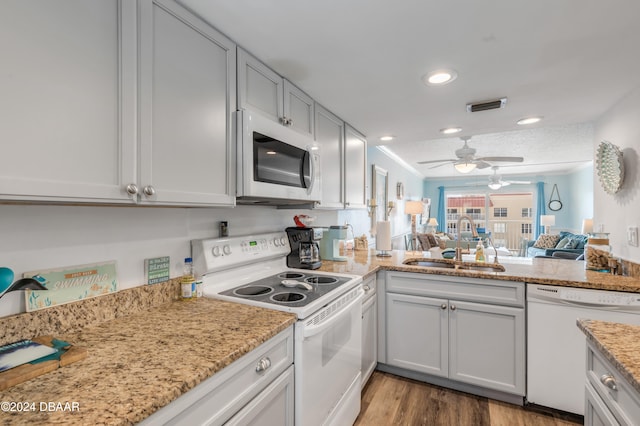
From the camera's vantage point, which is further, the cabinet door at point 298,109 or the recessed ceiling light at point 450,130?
the recessed ceiling light at point 450,130

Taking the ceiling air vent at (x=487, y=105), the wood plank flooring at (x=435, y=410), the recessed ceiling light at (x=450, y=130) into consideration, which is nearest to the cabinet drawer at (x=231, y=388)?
the wood plank flooring at (x=435, y=410)

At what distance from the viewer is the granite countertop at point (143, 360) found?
66 cm

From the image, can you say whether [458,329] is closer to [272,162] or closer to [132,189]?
[272,162]

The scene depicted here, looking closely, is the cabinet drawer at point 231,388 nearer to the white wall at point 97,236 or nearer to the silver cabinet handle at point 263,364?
the silver cabinet handle at point 263,364

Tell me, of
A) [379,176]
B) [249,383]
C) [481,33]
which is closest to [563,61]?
[481,33]

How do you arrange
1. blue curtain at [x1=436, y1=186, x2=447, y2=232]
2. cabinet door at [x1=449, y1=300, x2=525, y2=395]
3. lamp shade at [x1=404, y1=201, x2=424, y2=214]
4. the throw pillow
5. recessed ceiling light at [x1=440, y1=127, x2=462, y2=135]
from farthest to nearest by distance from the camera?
blue curtain at [x1=436, y1=186, x2=447, y2=232]
lamp shade at [x1=404, y1=201, x2=424, y2=214]
the throw pillow
recessed ceiling light at [x1=440, y1=127, x2=462, y2=135]
cabinet door at [x1=449, y1=300, x2=525, y2=395]

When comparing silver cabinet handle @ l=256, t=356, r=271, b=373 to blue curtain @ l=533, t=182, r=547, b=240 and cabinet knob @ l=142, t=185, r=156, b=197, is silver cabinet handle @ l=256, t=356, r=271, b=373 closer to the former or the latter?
cabinet knob @ l=142, t=185, r=156, b=197

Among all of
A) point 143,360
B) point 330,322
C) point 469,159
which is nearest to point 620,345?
point 330,322

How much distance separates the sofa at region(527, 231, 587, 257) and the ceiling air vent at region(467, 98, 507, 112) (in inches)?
164

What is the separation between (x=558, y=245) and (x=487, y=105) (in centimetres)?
526

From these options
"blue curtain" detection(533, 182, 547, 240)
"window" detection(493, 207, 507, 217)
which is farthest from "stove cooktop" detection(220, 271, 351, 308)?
"window" detection(493, 207, 507, 217)

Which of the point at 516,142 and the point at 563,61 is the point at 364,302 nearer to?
the point at 563,61

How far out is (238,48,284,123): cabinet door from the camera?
1.43 metres

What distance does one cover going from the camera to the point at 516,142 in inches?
177
